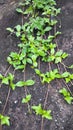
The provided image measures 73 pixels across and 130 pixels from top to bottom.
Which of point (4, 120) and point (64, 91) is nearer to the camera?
point (4, 120)

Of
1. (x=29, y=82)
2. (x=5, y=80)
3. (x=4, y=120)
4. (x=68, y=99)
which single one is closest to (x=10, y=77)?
(x=5, y=80)

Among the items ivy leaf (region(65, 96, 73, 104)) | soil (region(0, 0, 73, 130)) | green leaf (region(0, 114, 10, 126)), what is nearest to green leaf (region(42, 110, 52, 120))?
soil (region(0, 0, 73, 130))

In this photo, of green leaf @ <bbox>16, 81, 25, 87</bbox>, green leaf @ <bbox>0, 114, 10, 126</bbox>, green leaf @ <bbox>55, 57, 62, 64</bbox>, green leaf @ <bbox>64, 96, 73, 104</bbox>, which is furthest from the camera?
green leaf @ <bbox>55, 57, 62, 64</bbox>

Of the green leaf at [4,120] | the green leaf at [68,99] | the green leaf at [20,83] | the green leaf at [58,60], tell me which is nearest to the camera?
the green leaf at [4,120]

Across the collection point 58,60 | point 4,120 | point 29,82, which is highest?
point 58,60

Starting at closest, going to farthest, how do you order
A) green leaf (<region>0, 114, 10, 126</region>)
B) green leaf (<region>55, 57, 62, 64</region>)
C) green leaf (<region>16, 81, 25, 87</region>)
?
green leaf (<region>0, 114, 10, 126</region>) → green leaf (<region>16, 81, 25, 87</region>) → green leaf (<region>55, 57, 62, 64</region>)

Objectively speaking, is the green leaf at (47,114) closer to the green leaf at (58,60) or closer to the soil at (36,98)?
the soil at (36,98)

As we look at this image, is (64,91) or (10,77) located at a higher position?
(10,77)

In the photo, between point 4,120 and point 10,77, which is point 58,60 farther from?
point 4,120

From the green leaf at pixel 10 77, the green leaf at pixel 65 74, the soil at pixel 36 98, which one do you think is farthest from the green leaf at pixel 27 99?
the green leaf at pixel 65 74

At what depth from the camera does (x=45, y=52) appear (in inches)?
110

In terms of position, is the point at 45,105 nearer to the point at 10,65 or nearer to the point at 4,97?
the point at 4,97

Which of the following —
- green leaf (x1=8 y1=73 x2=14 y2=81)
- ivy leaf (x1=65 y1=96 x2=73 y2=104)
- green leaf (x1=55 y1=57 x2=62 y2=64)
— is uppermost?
green leaf (x1=55 y1=57 x2=62 y2=64)

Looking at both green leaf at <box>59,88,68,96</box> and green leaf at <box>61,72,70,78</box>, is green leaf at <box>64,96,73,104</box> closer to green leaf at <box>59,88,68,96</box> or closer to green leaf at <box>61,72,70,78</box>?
green leaf at <box>59,88,68,96</box>
